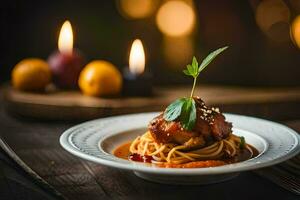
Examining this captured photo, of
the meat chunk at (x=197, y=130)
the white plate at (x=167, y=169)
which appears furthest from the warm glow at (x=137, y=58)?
the meat chunk at (x=197, y=130)

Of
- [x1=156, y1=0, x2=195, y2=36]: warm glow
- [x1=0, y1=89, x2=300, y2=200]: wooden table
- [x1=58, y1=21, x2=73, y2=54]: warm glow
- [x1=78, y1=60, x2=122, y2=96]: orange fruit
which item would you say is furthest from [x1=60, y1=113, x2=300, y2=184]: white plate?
[x1=156, y1=0, x2=195, y2=36]: warm glow

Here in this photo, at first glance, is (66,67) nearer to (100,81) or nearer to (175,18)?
(100,81)

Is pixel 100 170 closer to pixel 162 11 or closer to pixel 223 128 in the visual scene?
pixel 223 128

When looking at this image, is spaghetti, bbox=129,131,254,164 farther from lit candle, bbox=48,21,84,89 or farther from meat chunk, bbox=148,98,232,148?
lit candle, bbox=48,21,84,89

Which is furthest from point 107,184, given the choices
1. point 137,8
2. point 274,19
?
point 274,19

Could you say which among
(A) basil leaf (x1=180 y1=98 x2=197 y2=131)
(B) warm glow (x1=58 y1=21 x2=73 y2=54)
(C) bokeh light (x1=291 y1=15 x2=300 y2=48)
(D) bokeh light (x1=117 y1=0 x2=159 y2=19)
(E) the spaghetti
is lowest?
(E) the spaghetti

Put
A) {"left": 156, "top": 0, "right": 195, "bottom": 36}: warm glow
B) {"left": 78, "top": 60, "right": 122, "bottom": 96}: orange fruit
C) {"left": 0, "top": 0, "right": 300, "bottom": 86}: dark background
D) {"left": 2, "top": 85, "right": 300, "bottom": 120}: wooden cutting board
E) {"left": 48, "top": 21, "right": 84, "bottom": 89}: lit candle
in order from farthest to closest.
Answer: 1. {"left": 156, "top": 0, "right": 195, "bottom": 36}: warm glow
2. {"left": 0, "top": 0, "right": 300, "bottom": 86}: dark background
3. {"left": 48, "top": 21, "right": 84, "bottom": 89}: lit candle
4. {"left": 78, "top": 60, "right": 122, "bottom": 96}: orange fruit
5. {"left": 2, "top": 85, "right": 300, "bottom": 120}: wooden cutting board

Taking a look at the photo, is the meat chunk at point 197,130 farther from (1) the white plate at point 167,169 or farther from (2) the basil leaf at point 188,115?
(1) the white plate at point 167,169
